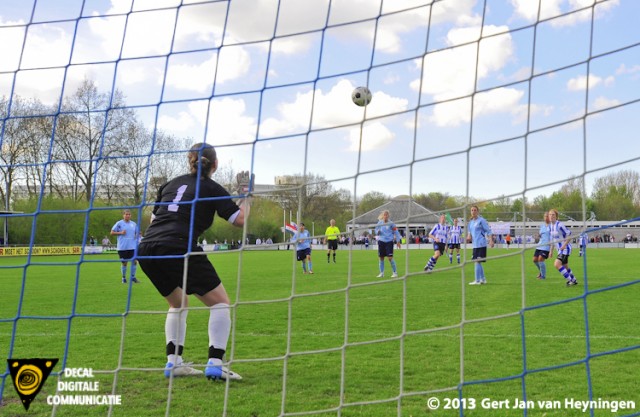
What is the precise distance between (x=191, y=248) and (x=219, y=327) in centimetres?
54

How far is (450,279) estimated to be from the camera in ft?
38.9

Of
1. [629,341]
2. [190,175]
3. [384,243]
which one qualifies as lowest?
[629,341]

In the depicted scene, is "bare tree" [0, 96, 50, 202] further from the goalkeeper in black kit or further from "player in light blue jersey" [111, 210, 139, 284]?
"player in light blue jersey" [111, 210, 139, 284]

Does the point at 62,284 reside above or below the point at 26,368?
above

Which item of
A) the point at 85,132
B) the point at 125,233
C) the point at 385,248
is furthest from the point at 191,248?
the point at 385,248

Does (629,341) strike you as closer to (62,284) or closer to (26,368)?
(26,368)

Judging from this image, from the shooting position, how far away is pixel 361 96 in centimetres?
373

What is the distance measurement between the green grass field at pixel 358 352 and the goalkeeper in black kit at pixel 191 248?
17 centimetres

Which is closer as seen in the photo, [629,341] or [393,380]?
[393,380]

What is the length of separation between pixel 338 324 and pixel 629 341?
264cm

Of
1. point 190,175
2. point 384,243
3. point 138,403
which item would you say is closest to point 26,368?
point 138,403

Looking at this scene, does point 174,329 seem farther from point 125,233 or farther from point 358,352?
point 125,233

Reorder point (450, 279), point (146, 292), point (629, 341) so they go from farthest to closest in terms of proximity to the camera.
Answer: point (450, 279) < point (146, 292) < point (629, 341)

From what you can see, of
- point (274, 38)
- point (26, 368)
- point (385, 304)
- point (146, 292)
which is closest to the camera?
point (26, 368)
